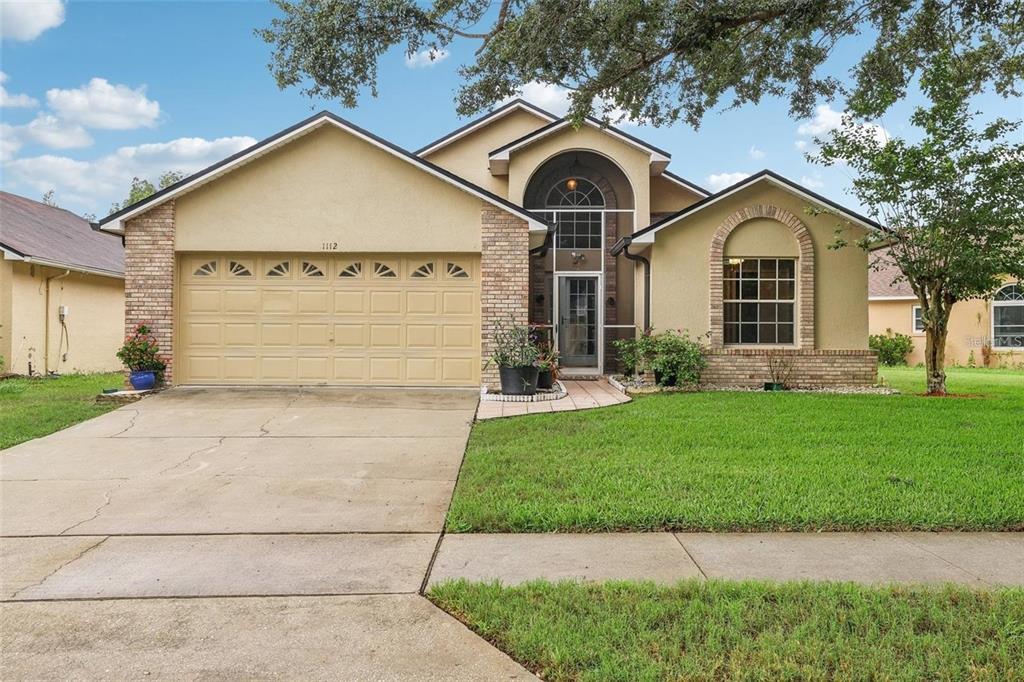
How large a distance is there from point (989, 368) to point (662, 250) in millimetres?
15337

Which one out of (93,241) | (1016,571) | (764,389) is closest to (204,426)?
(1016,571)

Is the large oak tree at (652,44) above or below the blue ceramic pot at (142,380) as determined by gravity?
above

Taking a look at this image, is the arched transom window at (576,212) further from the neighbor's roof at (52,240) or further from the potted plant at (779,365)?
the neighbor's roof at (52,240)

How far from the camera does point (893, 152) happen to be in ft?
37.0

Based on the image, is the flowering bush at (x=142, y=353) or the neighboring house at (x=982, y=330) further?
the neighboring house at (x=982, y=330)

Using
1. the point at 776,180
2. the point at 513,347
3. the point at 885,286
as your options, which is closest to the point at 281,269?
the point at 513,347

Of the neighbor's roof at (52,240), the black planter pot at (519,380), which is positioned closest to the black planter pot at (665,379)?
the black planter pot at (519,380)

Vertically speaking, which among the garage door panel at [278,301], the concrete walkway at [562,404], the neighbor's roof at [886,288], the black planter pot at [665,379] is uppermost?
the neighbor's roof at [886,288]

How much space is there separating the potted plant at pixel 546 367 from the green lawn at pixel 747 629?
7540 millimetres

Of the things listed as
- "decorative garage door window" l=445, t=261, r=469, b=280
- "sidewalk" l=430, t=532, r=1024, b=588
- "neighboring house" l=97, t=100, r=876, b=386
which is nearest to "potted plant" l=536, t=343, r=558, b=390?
"neighboring house" l=97, t=100, r=876, b=386

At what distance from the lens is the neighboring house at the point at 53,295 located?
14.5m

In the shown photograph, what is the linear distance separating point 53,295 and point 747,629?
60.4 feet

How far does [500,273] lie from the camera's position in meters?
11.3

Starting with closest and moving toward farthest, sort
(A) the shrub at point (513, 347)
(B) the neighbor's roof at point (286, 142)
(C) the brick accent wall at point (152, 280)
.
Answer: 1. (A) the shrub at point (513, 347)
2. (B) the neighbor's roof at point (286, 142)
3. (C) the brick accent wall at point (152, 280)
